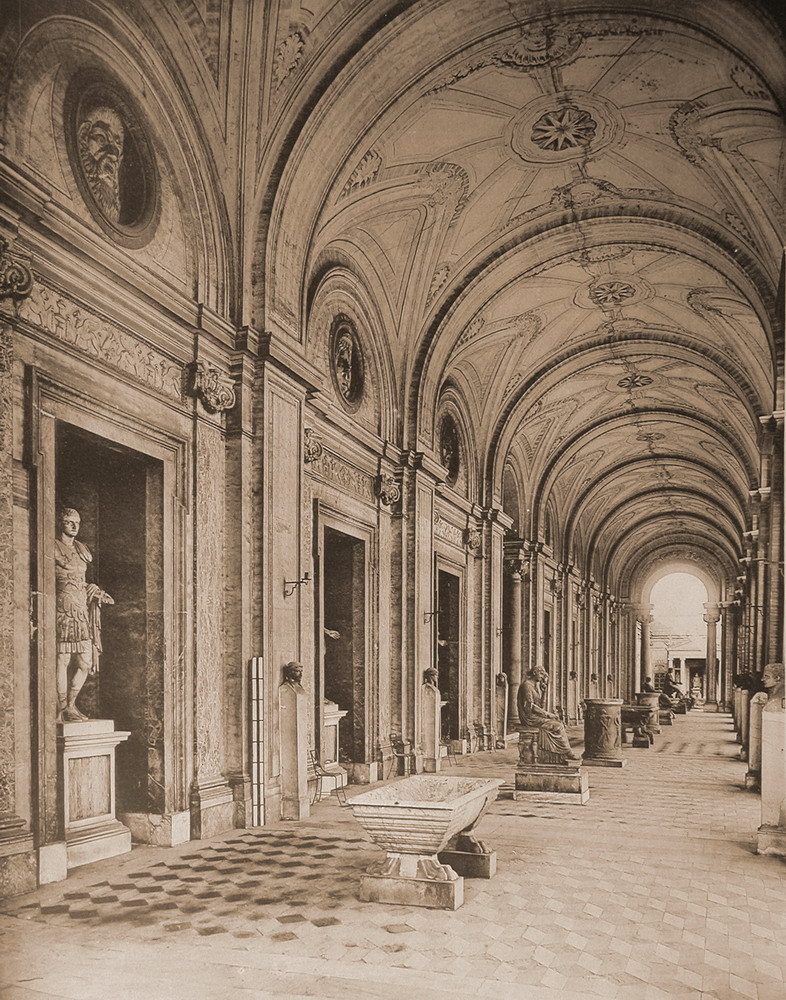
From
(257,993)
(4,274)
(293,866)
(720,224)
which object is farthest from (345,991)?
(720,224)

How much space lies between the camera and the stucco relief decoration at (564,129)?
10367mm

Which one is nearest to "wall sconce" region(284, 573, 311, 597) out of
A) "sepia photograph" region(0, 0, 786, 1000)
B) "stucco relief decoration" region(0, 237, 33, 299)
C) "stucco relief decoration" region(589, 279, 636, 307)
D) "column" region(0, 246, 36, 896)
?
"sepia photograph" region(0, 0, 786, 1000)

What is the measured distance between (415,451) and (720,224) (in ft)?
17.0

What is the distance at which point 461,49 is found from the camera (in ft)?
29.8

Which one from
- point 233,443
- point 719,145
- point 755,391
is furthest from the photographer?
point 755,391

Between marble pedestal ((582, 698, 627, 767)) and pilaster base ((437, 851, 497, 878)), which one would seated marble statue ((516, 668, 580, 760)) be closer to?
marble pedestal ((582, 698, 627, 767))

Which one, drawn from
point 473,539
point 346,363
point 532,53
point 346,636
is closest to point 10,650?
point 346,636

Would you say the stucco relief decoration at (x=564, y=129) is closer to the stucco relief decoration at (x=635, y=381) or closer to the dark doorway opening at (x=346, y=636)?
the dark doorway opening at (x=346, y=636)

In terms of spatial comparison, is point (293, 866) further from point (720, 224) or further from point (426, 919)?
point (720, 224)

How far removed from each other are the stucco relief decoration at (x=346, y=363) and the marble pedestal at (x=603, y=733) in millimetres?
6496

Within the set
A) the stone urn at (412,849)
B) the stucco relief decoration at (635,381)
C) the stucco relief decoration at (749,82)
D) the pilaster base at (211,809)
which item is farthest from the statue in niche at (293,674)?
the stucco relief decoration at (635,381)

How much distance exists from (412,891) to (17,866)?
8.39 feet

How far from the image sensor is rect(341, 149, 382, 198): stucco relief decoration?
1031 centimetres

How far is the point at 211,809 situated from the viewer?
817 cm
